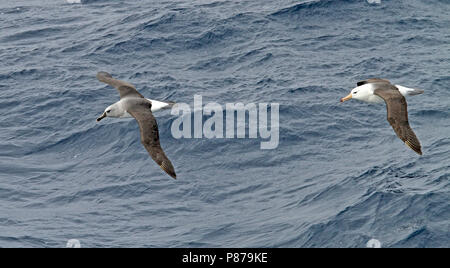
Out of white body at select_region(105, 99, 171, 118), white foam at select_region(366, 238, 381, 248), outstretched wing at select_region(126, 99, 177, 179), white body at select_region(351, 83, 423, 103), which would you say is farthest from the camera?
white body at select_region(351, 83, 423, 103)

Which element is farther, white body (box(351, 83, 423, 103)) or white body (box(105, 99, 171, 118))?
white body (box(351, 83, 423, 103))

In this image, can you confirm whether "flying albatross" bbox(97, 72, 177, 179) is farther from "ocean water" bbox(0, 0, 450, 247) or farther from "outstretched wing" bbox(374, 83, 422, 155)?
"outstretched wing" bbox(374, 83, 422, 155)

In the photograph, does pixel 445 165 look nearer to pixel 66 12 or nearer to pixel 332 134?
pixel 332 134

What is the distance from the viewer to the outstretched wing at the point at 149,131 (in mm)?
20722

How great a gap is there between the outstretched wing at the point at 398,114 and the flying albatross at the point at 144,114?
20.3 ft

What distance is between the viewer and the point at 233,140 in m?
30.0

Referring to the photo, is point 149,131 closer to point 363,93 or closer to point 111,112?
point 111,112

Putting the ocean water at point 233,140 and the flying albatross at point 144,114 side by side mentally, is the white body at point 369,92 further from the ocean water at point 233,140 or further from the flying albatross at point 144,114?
the flying albatross at point 144,114

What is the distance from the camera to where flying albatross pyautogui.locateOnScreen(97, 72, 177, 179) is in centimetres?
2089

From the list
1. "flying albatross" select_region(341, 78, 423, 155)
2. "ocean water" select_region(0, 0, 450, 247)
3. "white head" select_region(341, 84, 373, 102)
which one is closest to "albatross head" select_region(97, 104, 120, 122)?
"ocean water" select_region(0, 0, 450, 247)

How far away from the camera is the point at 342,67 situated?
34.1 m

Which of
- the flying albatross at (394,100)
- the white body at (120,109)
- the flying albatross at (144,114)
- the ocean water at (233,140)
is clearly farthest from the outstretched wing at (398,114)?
the white body at (120,109)

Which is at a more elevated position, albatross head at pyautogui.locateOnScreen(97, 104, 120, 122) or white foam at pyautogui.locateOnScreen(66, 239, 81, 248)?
albatross head at pyautogui.locateOnScreen(97, 104, 120, 122)
